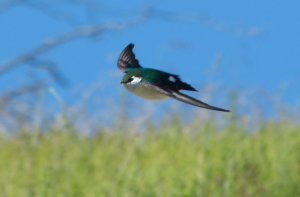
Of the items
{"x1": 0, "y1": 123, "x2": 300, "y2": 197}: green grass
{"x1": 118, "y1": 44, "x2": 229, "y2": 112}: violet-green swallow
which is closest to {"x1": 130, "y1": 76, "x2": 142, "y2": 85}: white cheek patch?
{"x1": 118, "y1": 44, "x2": 229, "y2": 112}: violet-green swallow

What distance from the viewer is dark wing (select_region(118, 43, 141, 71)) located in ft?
1.93

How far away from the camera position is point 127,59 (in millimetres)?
601

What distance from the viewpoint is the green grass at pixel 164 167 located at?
329cm

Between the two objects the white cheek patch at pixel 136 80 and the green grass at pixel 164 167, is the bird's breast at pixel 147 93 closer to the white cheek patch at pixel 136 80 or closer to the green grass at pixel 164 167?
the white cheek patch at pixel 136 80

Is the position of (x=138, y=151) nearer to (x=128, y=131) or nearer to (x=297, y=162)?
(x=128, y=131)

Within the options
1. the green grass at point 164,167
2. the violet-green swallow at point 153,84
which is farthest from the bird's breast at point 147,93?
the green grass at point 164,167

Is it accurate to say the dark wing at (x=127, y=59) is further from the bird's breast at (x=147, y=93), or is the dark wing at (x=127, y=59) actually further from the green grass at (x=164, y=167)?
the green grass at (x=164, y=167)

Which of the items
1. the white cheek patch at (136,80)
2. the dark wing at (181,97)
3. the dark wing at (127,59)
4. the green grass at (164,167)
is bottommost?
the dark wing at (181,97)

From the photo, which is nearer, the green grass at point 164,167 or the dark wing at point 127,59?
the dark wing at point 127,59

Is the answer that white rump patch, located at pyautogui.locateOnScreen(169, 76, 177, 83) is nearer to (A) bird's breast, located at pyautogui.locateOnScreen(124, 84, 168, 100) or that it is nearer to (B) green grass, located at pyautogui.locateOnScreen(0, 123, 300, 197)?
(A) bird's breast, located at pyautogui.locateOnScreen(124, 84, 168, 100)

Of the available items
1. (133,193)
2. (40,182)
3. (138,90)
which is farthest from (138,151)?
(138,90)

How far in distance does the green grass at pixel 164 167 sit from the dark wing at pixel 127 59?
2.39m

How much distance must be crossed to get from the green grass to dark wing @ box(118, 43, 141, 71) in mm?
2392

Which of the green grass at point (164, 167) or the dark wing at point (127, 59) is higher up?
the green grass at point (164, 167)
